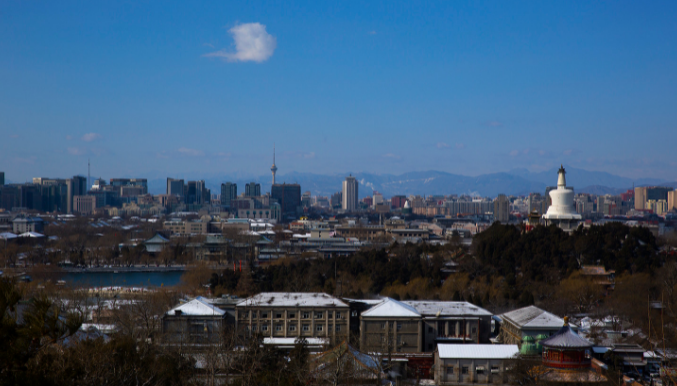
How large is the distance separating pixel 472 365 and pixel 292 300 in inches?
219

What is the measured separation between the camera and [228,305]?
18.3 m

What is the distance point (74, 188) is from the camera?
384 ft

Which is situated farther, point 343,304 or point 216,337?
point 343,304

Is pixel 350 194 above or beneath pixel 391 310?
above

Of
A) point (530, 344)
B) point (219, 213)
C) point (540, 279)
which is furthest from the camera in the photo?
point (219, 213)

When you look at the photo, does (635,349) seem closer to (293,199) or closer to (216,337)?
(216,337)

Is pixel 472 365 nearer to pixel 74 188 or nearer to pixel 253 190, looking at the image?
pixel 74 188

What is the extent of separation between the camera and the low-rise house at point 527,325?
50.1 ft

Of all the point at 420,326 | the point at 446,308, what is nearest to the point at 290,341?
the point at 420,326

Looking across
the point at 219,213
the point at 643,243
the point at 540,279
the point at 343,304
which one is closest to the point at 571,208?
the point at 643,243

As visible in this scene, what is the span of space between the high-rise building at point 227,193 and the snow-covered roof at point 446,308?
367 feet

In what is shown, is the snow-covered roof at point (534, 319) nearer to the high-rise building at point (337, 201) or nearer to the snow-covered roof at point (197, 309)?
the snow-covered roof at point (197, 309)

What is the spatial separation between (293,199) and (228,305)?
10029cm

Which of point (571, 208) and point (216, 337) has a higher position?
point (571, 208)
